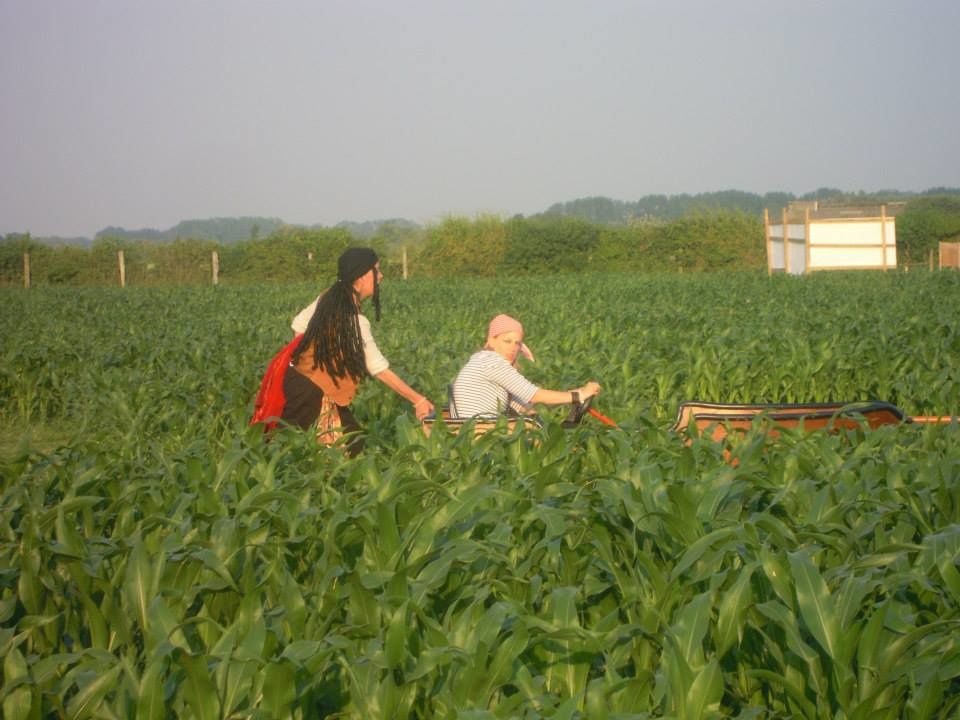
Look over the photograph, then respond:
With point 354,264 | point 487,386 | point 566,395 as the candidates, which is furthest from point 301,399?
point 566,395

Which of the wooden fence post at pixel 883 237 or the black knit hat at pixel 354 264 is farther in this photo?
the wooden fence post at pixel 883 237

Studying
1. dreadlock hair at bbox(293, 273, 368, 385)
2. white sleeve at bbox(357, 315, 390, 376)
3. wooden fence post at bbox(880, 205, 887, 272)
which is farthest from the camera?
wooden fence post at bbox(880, 205, 887, 272)

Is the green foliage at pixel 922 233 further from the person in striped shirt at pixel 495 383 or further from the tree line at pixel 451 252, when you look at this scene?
the person in striped shirt at pixel 495 383

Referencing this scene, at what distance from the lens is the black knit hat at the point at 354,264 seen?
21.3 feet

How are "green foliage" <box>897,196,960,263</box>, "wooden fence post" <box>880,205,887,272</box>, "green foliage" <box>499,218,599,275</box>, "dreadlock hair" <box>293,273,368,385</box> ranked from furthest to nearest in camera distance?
"green foliage" <box>897,196,960,263</box> < "green foliage" <box>499,218,599,275</box> < "wooden fence post" <box>880,205,887,272</box> < "dreadlock hair" <box>293,273,368,385</box>

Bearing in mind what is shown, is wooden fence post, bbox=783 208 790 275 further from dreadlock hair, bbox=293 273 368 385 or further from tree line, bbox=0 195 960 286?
dreadlock hair, bbox=293 273 368 385

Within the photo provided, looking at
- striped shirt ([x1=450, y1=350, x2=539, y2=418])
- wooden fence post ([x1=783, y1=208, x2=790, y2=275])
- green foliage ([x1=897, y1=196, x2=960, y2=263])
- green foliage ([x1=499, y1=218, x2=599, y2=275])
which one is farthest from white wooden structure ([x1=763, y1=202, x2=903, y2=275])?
striped shirt ([x1=450, y1=350, x2=539, y2=418])

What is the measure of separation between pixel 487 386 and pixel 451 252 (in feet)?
152

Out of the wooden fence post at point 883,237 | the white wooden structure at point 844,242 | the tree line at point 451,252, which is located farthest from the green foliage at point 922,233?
the wooden fence post at point 883,237

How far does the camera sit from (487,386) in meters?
6.58

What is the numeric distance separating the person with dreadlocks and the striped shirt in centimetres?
31

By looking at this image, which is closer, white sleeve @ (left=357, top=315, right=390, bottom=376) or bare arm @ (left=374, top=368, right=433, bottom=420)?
bare arm @ (left=374, top=368, right=433, bottom=420)

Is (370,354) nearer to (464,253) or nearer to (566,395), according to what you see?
(566,395)

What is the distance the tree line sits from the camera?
47.6m
